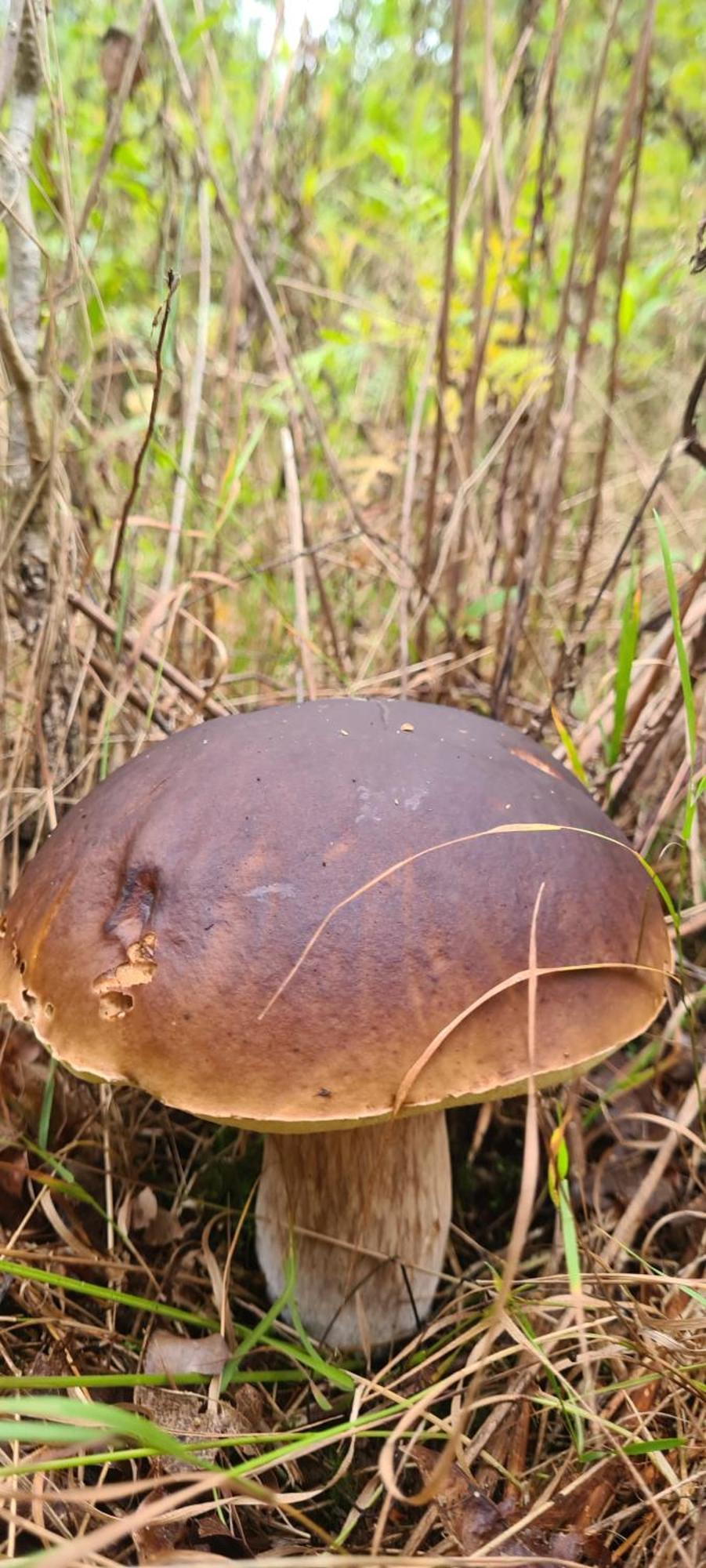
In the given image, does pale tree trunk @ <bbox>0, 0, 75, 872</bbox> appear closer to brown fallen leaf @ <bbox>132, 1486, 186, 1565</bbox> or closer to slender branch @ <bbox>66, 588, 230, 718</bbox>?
slender branch @ <bbox>66, 588, 230, 718</bbox>

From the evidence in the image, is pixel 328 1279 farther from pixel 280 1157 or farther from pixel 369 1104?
pixel 369 1104

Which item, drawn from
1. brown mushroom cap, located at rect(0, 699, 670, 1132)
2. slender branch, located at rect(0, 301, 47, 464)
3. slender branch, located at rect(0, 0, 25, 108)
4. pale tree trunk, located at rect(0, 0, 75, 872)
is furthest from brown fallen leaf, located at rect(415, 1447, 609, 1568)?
slender branch, located at rect(0, 0, 25, 108)

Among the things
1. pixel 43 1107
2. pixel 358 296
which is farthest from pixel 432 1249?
pixel 358 296

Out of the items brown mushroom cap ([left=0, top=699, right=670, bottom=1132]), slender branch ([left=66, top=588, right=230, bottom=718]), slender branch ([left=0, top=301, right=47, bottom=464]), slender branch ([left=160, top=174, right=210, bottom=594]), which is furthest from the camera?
slender branch ([left=160, top=174, right=210, bottom=594])

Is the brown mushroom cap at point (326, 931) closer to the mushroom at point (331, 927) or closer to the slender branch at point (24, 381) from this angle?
the mushroom at point (331, 927)

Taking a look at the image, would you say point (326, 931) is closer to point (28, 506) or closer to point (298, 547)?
point (28, 506)

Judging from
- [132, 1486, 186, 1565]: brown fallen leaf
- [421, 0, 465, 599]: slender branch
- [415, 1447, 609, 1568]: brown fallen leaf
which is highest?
[421, 0, 465, 599]: slender branch

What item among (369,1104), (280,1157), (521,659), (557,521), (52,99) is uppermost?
(52,99)
